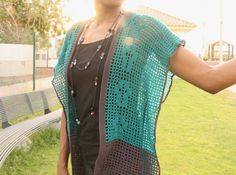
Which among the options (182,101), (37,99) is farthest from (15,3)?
(182,101)

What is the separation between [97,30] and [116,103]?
1.23 ft

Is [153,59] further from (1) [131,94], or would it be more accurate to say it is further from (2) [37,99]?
(2) [37,99]

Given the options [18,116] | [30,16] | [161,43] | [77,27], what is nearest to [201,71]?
[161,43]

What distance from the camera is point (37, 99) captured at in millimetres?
7852

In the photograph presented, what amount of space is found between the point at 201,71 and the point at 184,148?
521 cm

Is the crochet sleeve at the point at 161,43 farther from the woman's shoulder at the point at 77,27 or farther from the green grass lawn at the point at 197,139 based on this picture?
the green grass lawn at the point at 197,139

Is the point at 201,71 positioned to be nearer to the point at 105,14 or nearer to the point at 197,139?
the point at 105,14

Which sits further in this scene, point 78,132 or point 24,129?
point 24,129

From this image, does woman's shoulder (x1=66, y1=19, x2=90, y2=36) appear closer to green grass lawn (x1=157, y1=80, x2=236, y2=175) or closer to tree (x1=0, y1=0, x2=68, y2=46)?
green grass lawn (x1=157, y1=80, x2=236, y2=175)

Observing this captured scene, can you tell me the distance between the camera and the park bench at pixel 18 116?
538cm

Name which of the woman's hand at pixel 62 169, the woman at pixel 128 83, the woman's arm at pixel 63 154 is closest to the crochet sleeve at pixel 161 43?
the woman at pixel 128 83

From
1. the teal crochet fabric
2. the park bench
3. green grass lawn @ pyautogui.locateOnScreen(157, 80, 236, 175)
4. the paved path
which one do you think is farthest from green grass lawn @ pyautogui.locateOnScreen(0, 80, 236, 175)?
the teal crochet fabric

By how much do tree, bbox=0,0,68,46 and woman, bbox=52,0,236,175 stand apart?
9.28m

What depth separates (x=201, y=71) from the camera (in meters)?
1.71
